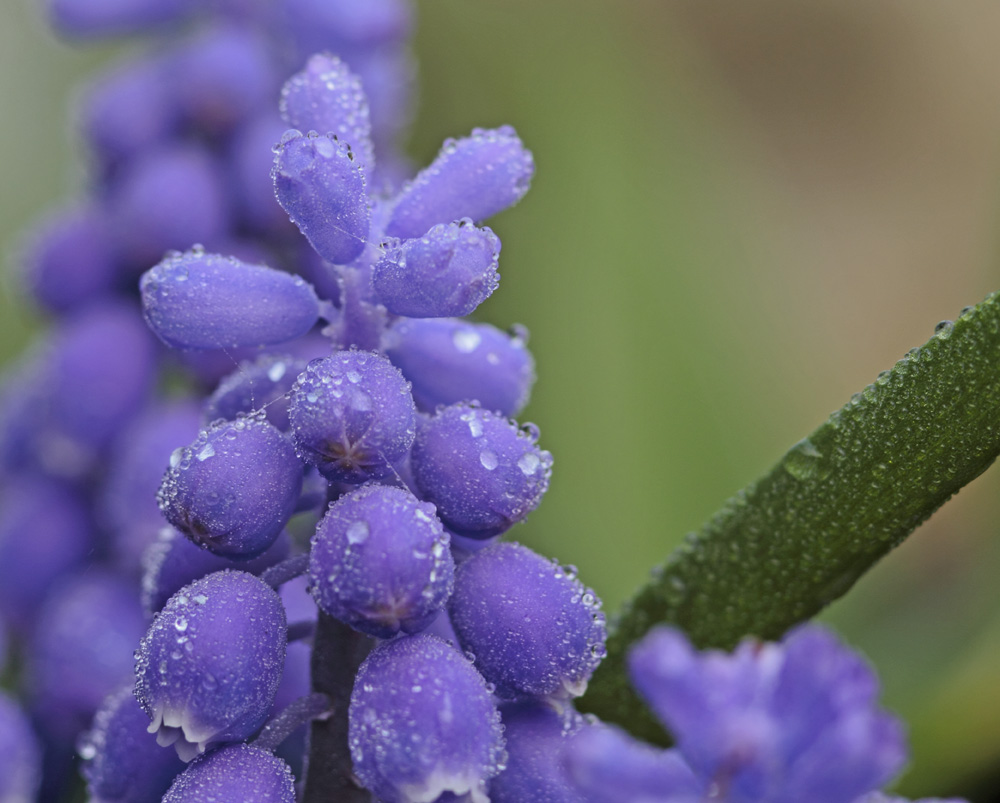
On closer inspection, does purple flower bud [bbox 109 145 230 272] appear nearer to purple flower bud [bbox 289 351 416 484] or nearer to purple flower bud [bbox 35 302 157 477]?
purple flower bud [bbox 35 302 157 477]

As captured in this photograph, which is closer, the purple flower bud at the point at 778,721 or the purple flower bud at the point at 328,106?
the purple flower bud at the point at 778,721

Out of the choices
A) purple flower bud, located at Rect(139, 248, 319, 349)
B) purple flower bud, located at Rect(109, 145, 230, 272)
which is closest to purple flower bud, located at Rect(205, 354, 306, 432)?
purple flower bud, located at Rect(139, 248, 319, 349)

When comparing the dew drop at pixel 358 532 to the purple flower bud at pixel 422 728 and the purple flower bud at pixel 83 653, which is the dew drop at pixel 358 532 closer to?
the purple flower bud at pixel 422 728

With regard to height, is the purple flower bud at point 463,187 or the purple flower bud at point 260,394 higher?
the purple flower bud at point 463,187

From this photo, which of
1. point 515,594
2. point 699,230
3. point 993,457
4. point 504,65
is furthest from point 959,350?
point 504,65

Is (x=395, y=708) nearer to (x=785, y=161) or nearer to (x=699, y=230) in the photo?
(x=699, y=230)

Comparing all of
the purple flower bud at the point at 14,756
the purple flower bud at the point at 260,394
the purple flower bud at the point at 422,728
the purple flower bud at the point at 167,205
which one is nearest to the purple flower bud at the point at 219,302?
the purple flower bud at the point at 260,394

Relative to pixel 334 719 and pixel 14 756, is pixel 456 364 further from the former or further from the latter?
pixel 14 756
